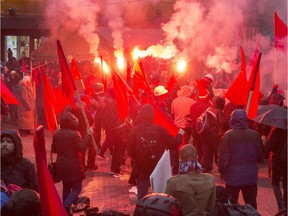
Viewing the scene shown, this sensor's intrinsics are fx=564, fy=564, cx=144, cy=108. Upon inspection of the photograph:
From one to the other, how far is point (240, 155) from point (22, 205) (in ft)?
12.7

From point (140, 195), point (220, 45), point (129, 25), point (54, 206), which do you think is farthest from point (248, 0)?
point (54, 206)

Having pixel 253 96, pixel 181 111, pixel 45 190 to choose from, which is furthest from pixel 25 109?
pixel 45 190

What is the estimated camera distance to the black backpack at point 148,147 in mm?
7430

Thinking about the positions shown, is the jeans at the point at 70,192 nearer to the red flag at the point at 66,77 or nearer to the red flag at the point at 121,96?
the red flag at the point at 66,77

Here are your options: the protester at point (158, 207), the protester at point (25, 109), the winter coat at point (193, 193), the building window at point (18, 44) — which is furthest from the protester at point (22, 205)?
the building window at point (18, 44)

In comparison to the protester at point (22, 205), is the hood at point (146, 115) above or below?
above

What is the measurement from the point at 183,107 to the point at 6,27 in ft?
63.8

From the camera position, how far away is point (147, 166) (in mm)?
7543

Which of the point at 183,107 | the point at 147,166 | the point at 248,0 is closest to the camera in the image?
the point at 147,166

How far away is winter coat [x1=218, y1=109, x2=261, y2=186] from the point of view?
714cm

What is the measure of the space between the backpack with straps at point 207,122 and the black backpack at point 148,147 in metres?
3.12

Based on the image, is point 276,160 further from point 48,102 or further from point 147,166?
point 48,102

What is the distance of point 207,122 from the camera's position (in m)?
10.5

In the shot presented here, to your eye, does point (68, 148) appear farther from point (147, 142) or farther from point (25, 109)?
point (25, 109)
